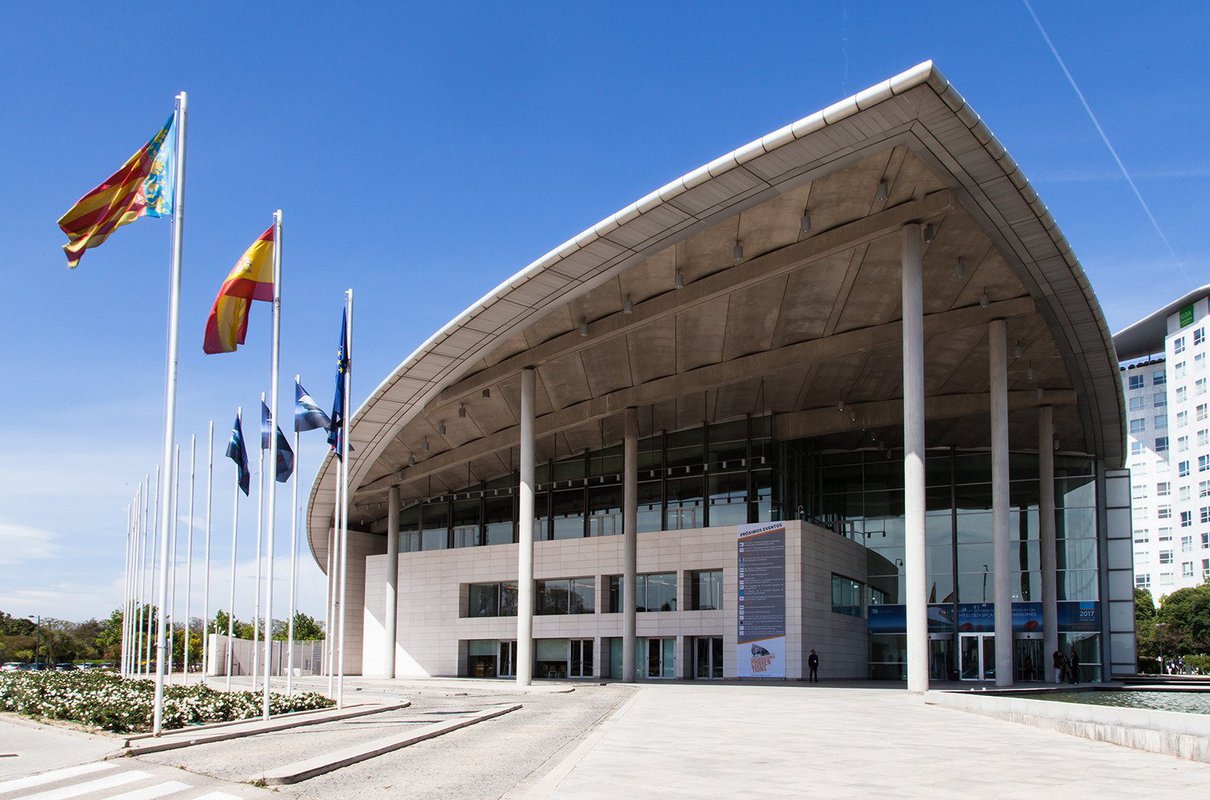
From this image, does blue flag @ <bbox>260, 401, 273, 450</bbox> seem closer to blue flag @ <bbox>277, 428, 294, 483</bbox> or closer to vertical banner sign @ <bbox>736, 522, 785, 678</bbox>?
blue flag @ <bbox>277, 428, 294, 483</bbox>

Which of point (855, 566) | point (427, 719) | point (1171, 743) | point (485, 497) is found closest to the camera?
point (1171, 743)

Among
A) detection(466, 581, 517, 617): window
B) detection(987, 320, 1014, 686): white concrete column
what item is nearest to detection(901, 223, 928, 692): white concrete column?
detection(987, 320, 1014, 686): white concrete column

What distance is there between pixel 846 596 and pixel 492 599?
14.8 m

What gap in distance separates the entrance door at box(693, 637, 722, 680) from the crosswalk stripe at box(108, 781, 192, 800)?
2965 cm

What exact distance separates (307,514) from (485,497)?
833 cm

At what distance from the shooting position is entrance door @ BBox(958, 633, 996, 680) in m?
40.5

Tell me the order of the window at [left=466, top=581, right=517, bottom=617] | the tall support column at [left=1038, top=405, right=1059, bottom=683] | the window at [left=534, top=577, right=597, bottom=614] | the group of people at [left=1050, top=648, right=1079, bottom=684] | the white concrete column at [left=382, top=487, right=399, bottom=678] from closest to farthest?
the group of people at [left=1050, top=648, right=1079, bottom=684], the tall support column at [left=1038, top=405, right=1059, bottom=683], the window at [left=534, top=577, right=597, bottom=614], the window at [left=466, top=581, right=517, bottom=617], the white concrete column at [left=382, top=487, right=399, bottom=678]

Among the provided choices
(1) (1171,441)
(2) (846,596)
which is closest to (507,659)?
(2) (846,596)

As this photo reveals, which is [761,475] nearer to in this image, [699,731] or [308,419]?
[308,419]

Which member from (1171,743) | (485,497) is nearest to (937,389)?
(485,497)

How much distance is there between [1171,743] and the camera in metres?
11.8

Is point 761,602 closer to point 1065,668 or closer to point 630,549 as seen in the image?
point 630,549

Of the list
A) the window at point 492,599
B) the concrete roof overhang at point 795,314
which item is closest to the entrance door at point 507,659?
the window at point 492,599

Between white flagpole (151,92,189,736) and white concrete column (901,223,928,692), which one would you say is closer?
white flagpole (151,92,189,736)
